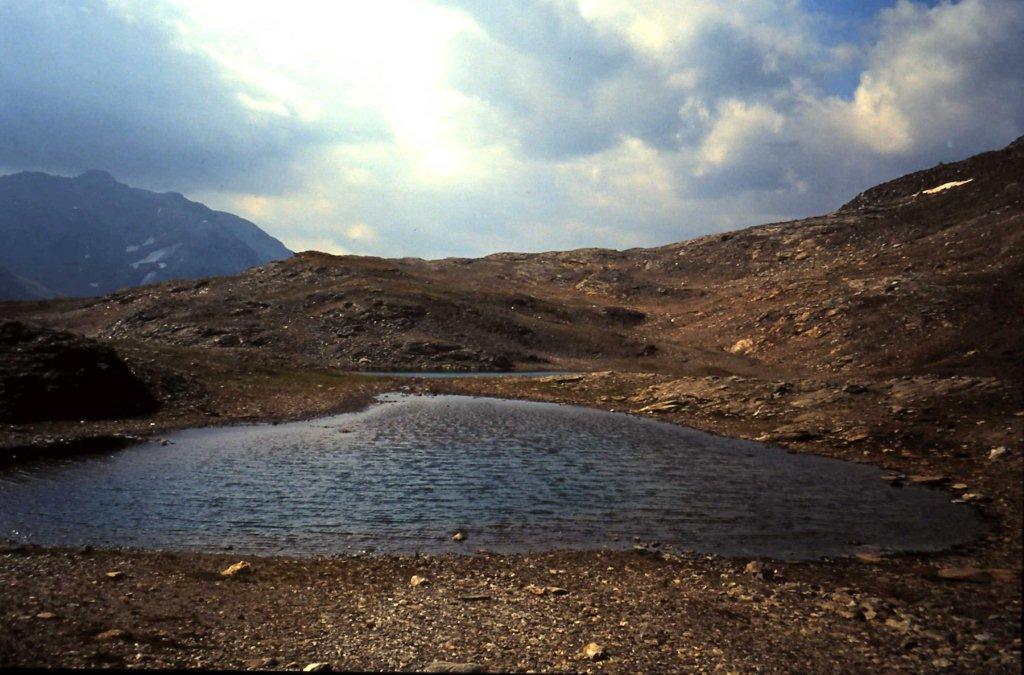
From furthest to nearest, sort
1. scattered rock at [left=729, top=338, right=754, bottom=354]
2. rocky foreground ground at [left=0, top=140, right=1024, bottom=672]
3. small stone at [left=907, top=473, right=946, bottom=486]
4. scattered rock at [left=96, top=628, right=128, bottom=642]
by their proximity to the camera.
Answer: scattered rock at [left=729, top=338, right=754, bottom=354]
small stone at [left=907, top=473, right=946, bottom=486]
scattered rock at [left=96, top=628, right=128, bottom=642]
rocky foreground ground at [left=0, top=140, right=1024, bottom=672]

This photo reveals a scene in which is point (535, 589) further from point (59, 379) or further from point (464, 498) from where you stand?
point (59, 379)

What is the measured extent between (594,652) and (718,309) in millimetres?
119509

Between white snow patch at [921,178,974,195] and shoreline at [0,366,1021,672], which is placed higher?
white snow patch at [921,178,974,195]

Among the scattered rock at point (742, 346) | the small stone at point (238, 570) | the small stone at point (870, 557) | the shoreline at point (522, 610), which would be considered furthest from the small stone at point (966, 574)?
the scattered rock at point (742, 346)

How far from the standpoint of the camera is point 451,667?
1100 cm

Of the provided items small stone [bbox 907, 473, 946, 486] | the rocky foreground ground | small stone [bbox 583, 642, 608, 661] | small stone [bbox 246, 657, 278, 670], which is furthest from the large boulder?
small stone [bbox 907, 473, 946, 486]

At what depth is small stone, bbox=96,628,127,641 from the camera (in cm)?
1198

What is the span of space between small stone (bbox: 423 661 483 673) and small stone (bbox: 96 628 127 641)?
6391mm

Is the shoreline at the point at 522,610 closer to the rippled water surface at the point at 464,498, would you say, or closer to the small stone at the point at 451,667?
the small stone at the point at 451,667

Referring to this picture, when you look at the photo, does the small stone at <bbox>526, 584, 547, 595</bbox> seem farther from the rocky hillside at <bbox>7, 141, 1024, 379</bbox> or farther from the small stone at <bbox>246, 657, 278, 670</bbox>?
the rocky hillside at <bbox>7, 141, 1024, 379</bbox>

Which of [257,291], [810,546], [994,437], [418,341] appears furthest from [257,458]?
[257,291]

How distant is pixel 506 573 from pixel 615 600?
3.36m

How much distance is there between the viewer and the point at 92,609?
44.0 feet

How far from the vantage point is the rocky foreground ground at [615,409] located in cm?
1180
